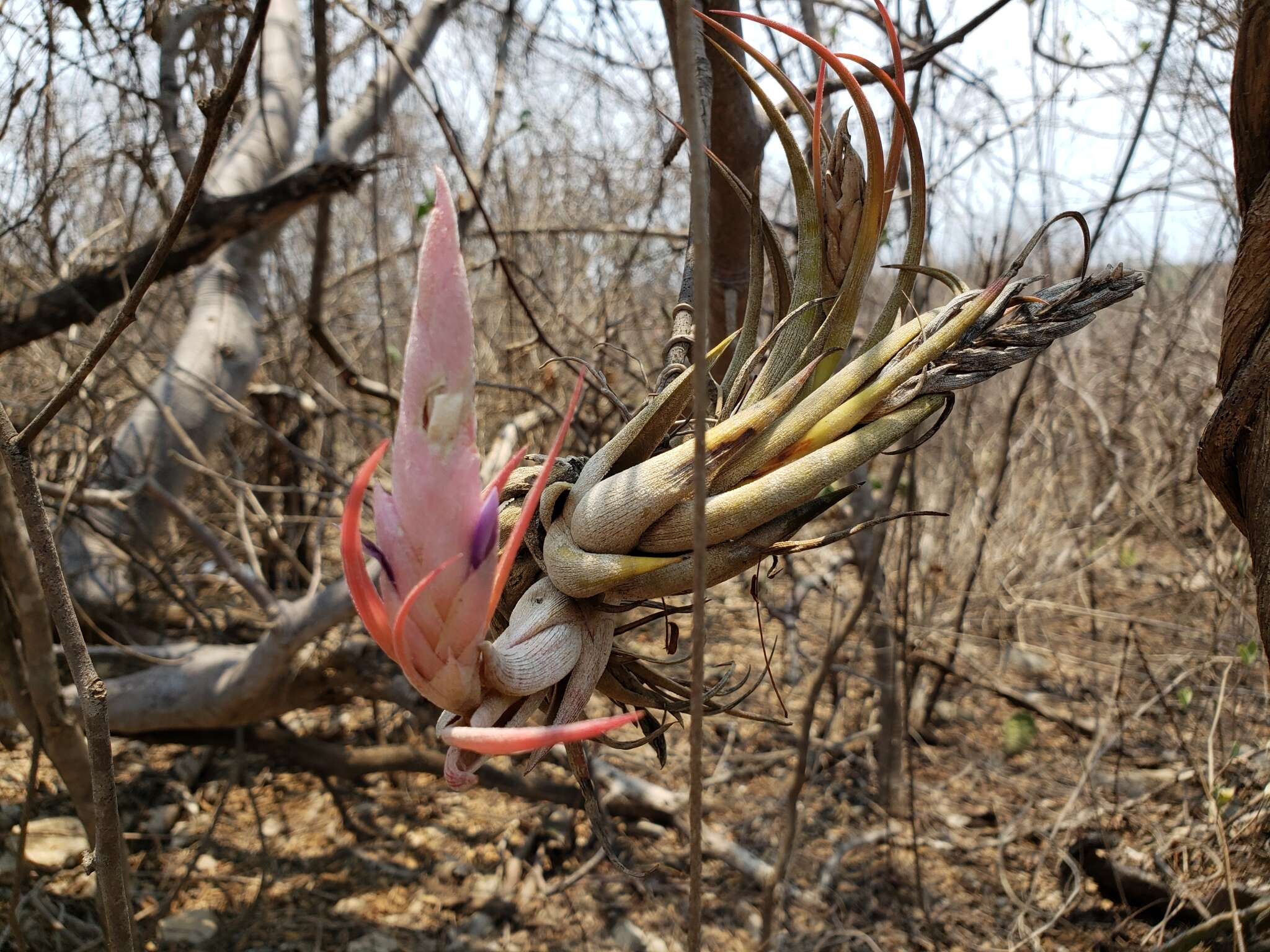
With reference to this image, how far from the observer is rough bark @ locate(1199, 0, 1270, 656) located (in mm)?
625

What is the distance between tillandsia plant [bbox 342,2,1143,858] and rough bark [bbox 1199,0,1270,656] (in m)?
0.13

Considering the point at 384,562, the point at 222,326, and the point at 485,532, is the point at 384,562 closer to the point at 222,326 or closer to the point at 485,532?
the point at 485,532

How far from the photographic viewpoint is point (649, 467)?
506 mm

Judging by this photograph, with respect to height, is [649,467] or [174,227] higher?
[174,227]

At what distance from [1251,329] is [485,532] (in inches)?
24.2

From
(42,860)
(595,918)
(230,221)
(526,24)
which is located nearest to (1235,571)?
(595,918)

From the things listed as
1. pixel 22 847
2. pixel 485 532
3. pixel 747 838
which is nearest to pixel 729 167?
pixel 485 532

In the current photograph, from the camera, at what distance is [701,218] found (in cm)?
32

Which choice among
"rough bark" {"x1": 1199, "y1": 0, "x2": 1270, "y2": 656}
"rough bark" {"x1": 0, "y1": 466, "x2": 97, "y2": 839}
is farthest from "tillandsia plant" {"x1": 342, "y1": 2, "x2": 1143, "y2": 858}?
"rough bark" {"x1": 0, "y1": 466, "x2": 97, "y2": 839}

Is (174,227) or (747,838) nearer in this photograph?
(174,227)

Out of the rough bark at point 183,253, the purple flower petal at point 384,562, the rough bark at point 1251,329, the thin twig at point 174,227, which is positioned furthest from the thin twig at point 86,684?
the rough bark at point 183,253

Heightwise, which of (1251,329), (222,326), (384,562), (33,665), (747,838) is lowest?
(747,838)

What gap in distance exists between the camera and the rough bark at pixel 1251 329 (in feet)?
2.05

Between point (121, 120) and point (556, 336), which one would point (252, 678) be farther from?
point (556, 336)
